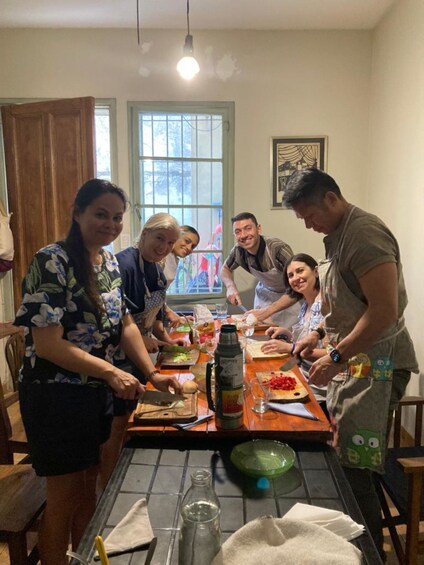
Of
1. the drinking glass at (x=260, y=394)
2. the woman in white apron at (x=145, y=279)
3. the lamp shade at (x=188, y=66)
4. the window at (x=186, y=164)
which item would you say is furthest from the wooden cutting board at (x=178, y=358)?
the window at (x=186, y=164)

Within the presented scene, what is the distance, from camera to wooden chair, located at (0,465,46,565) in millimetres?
1380

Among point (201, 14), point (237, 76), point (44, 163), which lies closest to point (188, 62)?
point (201, 14)

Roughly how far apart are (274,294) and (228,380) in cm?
221

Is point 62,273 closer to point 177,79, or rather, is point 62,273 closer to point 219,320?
point 219,320

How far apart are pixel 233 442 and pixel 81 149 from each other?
2861 mm

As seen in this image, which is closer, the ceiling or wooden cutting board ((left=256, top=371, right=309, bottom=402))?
wooden cutting board ((left=256, top=371, right=309, bottom=402))

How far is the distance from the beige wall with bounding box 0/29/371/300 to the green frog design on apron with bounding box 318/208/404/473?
244 centimetres

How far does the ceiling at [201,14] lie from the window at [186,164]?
1.96 ft

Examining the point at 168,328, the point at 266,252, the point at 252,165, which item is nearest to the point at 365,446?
the point at 168,328

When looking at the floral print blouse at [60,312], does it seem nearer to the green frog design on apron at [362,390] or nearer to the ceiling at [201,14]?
the green frog design on apron at [362,390]

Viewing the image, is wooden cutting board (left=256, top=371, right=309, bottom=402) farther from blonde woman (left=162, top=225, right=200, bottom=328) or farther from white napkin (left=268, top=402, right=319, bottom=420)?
blonde woman (left=162, top=225, right=200, bottom=328)

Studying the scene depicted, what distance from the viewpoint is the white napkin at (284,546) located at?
0.75m

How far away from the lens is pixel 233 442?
1.23m

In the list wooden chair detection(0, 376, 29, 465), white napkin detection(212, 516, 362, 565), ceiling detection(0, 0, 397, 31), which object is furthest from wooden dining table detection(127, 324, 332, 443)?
ceiling detection(0, 0, 397, 31)
